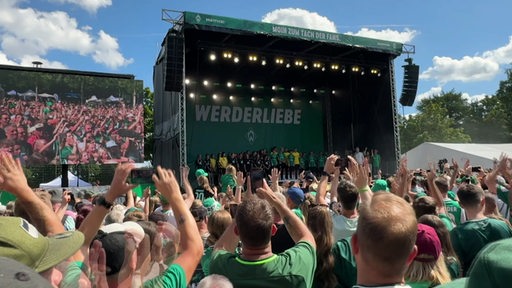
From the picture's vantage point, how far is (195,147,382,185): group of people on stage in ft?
50.3

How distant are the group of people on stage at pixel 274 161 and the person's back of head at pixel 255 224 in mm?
13256

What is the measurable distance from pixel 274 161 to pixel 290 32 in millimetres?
5743

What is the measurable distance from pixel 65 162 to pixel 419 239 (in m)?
13.2

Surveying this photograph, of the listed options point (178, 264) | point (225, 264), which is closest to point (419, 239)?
point (225, 264)

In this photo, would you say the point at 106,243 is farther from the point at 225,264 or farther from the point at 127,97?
the point at 127,97

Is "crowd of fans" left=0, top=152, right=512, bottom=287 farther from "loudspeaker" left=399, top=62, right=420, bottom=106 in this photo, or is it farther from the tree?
the tree

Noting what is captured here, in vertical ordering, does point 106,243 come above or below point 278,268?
above

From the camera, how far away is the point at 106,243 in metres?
1.41

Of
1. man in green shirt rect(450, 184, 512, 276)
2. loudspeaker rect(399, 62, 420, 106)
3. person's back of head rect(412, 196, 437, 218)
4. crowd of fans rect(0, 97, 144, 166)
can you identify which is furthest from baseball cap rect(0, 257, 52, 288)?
loudspeaker rect(399, 62, 420, 106)

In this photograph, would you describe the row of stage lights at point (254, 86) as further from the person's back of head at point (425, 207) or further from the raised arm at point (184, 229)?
the raised arm at point (184, 229)

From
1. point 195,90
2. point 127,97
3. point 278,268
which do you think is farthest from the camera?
point 195,90

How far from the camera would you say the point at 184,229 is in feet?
5.39

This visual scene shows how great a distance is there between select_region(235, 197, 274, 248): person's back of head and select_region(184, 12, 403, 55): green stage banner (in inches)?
397

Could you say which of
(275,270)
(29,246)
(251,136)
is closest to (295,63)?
(251,136)
